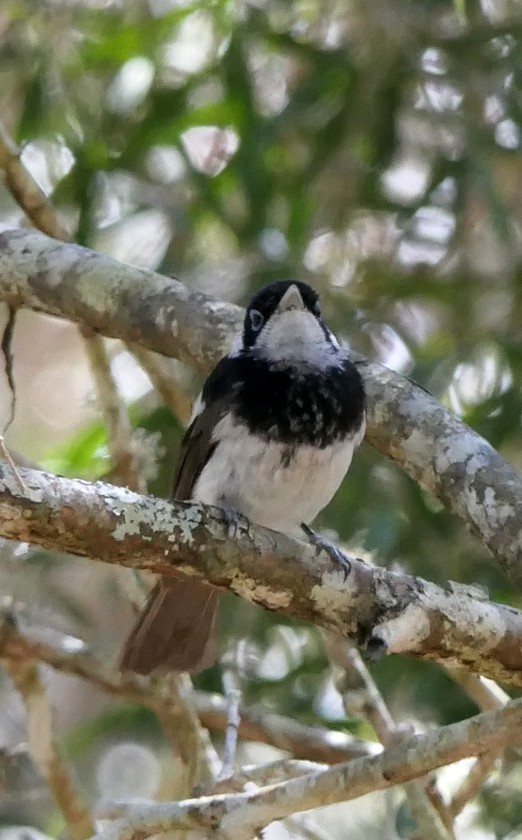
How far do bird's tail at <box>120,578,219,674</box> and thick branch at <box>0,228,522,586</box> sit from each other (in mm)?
522

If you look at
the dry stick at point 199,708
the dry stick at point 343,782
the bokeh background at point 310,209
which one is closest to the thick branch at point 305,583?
the dry stick at point 343,782

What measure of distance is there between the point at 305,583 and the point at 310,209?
1866 mm

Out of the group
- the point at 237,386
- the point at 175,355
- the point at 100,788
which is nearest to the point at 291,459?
the point at 237,386

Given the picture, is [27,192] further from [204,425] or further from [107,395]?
[204,425]

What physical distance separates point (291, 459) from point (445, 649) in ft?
1.89

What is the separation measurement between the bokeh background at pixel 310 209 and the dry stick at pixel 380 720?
0.37 metres

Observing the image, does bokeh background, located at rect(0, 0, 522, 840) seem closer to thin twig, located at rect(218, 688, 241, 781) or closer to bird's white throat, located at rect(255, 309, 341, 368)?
bird's white throat, located at rect(255, 309, 341, 368)

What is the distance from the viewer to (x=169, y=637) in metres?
2.93

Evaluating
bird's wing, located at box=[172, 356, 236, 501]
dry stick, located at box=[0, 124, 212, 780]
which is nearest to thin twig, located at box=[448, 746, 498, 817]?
dry stick, located at box=[0, 124, 212, 780]

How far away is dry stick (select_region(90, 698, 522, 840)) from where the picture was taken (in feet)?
6.72

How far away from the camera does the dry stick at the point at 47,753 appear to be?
298 cm

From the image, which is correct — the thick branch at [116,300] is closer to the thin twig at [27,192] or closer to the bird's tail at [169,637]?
the thin twig at [27,192]

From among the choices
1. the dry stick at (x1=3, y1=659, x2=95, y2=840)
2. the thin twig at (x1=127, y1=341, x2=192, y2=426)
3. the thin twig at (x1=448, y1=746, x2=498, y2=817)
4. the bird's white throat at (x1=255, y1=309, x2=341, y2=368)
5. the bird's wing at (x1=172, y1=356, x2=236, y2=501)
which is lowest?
the dry stick at (x1=3, y1=659, x2=95, y2=840)

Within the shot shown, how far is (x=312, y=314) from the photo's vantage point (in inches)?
117
